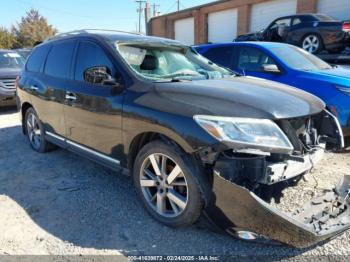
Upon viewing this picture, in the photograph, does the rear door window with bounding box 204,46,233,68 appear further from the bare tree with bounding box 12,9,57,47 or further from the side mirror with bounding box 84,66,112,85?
the bare tree with bounding box 12,9,57,47

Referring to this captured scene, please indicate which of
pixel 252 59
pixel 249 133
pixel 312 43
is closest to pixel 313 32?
pixel 312 43

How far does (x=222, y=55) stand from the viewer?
22.9 feet

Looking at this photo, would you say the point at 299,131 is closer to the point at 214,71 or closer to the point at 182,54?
the point at 214,71

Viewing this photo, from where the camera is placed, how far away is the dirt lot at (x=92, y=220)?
2902mm

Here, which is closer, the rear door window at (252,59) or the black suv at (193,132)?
the black suv at (193,132)

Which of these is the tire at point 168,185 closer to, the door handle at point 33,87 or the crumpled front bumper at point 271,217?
the crumpled front bumper at point 271,217

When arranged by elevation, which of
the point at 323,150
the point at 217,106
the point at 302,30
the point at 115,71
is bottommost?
the point at 323,150

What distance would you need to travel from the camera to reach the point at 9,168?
192 inches

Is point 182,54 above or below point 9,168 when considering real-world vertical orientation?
above

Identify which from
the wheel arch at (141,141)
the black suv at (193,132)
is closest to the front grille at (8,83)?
the black suv at (193,132)

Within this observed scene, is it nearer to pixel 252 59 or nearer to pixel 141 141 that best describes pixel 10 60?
pixel 252 59

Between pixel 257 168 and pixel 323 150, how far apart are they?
97 cm

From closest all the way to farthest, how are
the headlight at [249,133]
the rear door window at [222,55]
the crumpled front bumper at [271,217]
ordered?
1. the crumpled front bumper at [271,217]
2. the headlight at [249,133]
3. the rear door window at [222,55]

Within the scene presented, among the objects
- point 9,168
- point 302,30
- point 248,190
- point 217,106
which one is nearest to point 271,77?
point 217,106
